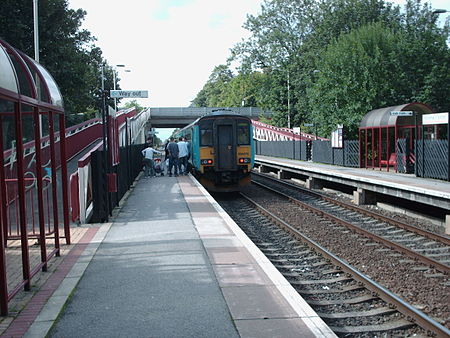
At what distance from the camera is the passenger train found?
19.5 metres

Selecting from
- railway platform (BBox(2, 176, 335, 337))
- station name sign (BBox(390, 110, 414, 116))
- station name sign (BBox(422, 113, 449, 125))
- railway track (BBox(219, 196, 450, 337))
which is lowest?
railway track (BBox(219, 196, 450, 337))

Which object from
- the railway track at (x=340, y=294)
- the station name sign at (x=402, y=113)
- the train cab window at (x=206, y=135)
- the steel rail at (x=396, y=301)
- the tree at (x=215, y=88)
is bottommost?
the railway track at (x=340, y=294)

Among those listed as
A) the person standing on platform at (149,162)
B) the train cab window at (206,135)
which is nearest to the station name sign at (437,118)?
the train cab window at (206,135)

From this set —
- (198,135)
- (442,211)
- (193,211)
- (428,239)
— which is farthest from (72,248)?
(198,135)

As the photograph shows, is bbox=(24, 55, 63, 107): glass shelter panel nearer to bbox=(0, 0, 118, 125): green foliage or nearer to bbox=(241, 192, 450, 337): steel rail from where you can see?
bbox=(241, 192, 450, 337): steel rail

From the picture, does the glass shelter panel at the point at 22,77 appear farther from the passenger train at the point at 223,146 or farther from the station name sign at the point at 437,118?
the station name sign at the point at 437,118

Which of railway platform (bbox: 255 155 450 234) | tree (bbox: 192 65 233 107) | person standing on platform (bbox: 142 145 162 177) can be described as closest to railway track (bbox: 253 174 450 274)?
railway platform (bbox: 255 155 450 234)

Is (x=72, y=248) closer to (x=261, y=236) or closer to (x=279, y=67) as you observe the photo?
(x=261, y=236)

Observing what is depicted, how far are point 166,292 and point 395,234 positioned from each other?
7.16 m

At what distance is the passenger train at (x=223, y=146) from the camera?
1952cm

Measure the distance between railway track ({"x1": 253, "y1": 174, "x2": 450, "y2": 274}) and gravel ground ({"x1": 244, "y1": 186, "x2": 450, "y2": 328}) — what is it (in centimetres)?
16

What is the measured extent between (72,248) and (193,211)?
4422mm

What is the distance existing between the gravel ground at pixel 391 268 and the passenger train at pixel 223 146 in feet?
20.2

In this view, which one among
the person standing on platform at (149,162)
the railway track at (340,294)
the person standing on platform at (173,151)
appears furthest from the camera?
the person standing on platform at (173,151)
